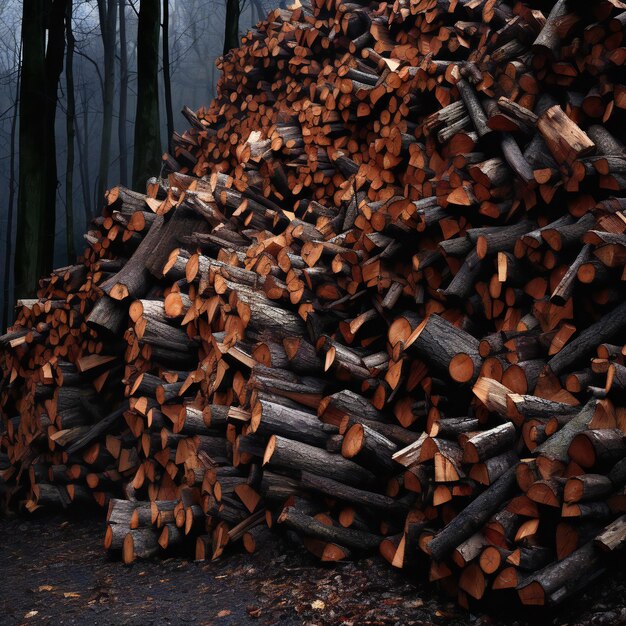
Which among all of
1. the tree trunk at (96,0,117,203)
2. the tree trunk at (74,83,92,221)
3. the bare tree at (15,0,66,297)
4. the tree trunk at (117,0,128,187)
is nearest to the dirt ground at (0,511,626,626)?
the bare tree at (15,0,66,297)

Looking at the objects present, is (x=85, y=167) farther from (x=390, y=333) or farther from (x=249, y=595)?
(x=249, y=595)

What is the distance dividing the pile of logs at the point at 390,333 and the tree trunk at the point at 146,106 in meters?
3.30

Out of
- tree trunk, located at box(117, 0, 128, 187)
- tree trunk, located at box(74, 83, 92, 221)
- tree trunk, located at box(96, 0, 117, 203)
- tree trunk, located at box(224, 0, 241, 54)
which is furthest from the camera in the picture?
tree trunk, located at box(117, 0, 128, 187)

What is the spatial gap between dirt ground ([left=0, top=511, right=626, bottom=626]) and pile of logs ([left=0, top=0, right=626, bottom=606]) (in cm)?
11

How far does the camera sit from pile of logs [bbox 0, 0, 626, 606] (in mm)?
3070

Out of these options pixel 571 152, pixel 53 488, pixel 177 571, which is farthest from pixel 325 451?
pixel 53 488

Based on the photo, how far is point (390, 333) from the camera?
4094mm

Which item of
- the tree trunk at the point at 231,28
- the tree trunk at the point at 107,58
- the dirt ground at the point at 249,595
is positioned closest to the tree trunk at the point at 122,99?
the tree trunk at the point at 107,58

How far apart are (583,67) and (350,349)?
7.08 feet

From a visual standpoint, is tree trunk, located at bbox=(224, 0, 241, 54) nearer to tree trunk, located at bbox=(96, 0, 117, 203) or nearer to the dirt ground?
tree trunk, located at bbox=(96, 0, 117, 203)

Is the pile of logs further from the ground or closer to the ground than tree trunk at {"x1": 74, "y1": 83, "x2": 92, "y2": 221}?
closer to the ground

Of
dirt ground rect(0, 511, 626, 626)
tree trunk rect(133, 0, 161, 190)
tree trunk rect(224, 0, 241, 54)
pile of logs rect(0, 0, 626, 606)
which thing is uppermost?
tree trunk rect(224, 0, 241, 54)

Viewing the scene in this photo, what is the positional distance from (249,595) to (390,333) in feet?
5.34

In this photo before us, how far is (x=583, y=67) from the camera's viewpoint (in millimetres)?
4090
